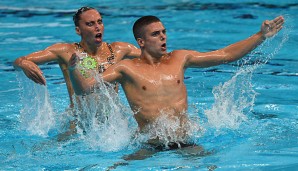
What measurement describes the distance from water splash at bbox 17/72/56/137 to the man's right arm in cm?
41

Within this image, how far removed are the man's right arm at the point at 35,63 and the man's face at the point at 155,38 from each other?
0.85m

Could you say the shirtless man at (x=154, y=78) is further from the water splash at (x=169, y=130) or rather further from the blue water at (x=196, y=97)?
the blue water at (x=196, y=97)

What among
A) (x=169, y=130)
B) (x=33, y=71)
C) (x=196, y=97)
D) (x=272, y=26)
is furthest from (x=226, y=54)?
(x=196, y=97)

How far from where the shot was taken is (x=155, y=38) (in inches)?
203

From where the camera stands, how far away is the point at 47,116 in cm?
639

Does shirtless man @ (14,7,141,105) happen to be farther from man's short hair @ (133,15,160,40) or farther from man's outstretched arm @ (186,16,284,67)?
man's outstretched arm @ (186,16,284,67)

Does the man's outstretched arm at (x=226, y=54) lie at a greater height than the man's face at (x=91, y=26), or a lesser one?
lesser

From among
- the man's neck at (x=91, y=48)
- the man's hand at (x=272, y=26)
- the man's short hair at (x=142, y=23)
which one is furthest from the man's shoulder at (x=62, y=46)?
the man's hand at (x=272, y=26)

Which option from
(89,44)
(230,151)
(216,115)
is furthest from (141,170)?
(89,44)

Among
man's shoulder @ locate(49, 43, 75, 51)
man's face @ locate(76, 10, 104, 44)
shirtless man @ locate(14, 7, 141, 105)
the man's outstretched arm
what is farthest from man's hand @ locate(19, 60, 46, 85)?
the man's outstretched arm

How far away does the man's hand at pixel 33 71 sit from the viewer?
530 centimetres

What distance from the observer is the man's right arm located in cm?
533

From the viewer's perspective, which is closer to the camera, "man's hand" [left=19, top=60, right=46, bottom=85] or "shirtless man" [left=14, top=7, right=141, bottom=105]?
"man's hand" [left=19, top=60, right=46, bottom=85]

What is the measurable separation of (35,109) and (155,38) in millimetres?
1799
